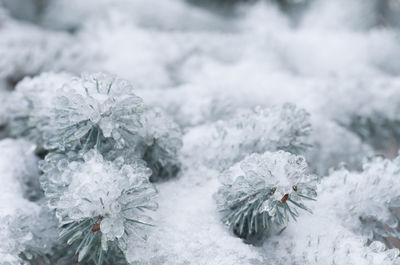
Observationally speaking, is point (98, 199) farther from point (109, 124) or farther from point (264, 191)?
point (264, 191)

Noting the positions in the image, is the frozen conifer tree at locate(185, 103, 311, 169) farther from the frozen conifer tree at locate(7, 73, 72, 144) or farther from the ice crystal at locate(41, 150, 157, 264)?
the frozen conifer tree at locate(7, 73, 72, 144)

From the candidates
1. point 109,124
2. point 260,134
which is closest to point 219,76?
point 260,134

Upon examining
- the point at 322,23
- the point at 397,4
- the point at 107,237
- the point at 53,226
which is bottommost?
the point at 53,226

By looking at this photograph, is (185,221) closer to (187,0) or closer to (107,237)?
(107,237)

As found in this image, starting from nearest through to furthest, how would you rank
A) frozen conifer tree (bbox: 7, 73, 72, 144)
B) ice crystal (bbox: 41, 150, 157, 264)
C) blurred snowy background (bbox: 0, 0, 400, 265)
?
ice crystal (bbox: 41, 150, 157, 264) → blurred snowy background (bbox: 0, 0, 400, 265) → frozen conifer tree (bbox: 7, 73, 72, 144)

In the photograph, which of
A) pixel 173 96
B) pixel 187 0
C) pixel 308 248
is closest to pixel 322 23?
pixel 187 0

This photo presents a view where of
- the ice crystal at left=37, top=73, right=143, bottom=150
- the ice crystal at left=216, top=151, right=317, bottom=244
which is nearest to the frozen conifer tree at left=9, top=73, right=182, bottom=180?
the ice crystal at left=37, top=73, right=143, bottom=150

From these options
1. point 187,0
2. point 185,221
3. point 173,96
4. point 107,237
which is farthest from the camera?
point 187,0
